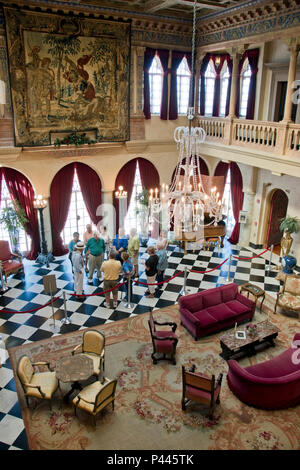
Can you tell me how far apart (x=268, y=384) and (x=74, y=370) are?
3.20 meters

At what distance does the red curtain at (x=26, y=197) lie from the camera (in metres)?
11.5

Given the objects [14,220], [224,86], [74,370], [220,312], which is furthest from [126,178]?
[74,370]

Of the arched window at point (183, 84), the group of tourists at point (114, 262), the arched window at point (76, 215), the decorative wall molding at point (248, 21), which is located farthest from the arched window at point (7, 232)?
the decorative wall molding at point (248, 21)

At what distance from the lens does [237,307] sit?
8875 mm

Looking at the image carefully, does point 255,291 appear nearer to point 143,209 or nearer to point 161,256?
point 161,256

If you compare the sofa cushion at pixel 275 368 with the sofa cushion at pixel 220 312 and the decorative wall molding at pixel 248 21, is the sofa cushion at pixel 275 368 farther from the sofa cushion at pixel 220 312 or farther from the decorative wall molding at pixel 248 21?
the decorative wall molding at pixel 248 21

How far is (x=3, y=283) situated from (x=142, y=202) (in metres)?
5.23

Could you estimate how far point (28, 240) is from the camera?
12461 millimetres

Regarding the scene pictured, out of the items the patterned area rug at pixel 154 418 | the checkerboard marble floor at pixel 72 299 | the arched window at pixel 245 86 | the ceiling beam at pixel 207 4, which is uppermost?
the ceiling beam at pixel 207 4

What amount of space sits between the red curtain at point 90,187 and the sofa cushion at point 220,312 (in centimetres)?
595

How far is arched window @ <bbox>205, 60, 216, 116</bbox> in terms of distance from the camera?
13445mm

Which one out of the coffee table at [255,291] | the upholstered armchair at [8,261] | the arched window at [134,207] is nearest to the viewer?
the coffee table at [255,291]

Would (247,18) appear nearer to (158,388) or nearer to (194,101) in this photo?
(194,101)

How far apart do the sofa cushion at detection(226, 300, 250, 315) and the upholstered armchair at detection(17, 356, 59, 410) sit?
4228 mm
